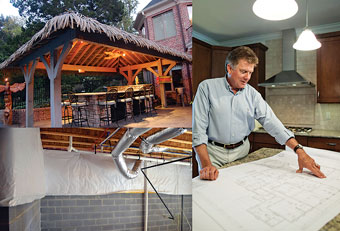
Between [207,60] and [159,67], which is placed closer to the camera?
[159,67]

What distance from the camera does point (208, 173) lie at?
1.01 m

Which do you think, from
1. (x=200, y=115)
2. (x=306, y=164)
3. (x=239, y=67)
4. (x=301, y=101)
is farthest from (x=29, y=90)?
(x=301, y=101)

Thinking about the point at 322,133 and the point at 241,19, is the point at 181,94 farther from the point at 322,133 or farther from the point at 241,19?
the point at 322,133

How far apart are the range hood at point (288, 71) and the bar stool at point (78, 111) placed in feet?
4.03

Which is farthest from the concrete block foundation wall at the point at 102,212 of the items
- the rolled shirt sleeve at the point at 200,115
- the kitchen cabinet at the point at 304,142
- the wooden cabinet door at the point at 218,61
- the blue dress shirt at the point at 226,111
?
the kitchen cabinet at the point at 304,142

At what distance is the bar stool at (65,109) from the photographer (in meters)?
0.72

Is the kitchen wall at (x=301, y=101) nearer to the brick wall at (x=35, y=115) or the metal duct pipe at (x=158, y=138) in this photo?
the metal duct pipe at (x=158, y=138)

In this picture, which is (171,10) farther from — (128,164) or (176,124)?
(128,164)

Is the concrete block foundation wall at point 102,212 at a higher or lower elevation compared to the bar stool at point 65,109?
lower

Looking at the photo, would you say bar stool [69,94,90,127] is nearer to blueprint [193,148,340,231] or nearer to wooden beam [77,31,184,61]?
wooden beam [77,31,184,61]

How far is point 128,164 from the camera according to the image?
2.95 feet

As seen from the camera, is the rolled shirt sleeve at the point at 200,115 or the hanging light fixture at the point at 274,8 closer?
the rolled shirt sleeve at the point at 200,115

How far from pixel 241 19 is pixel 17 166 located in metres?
1.51

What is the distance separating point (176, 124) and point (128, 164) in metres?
0.28
